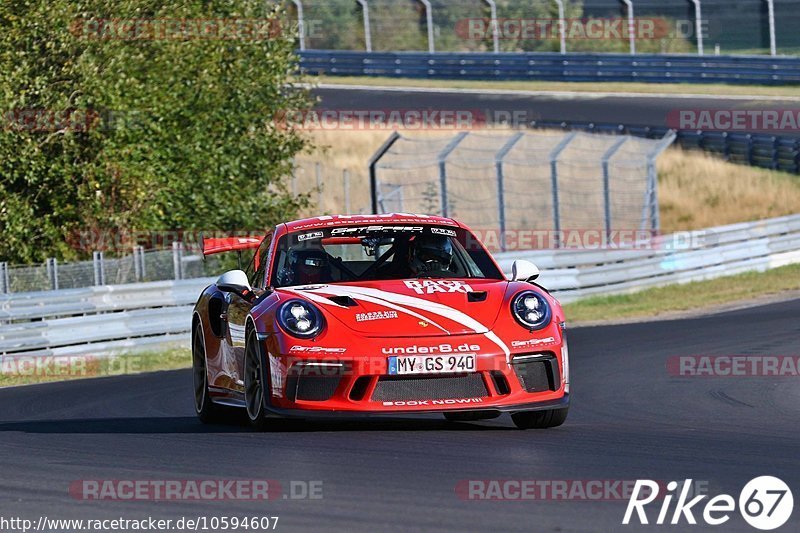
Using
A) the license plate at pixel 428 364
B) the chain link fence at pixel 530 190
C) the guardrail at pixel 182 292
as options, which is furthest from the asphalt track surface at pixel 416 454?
the chain link fence at pixel 530 190

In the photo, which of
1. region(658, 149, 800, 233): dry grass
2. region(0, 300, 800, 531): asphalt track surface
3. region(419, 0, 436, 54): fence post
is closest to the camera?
region(0, 300, 800, 531): asphalt track surface

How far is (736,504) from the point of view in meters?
5.66

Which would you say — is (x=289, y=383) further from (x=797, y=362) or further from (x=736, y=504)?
(x=797, y=362)

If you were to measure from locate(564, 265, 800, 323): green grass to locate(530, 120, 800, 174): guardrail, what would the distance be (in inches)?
371

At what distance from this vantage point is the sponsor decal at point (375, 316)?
8203 mm

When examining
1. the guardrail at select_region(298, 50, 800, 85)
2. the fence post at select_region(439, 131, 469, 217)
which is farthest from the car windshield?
the guardrail at select_region(298, 50, 800, 85)

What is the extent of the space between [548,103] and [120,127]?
816 inches

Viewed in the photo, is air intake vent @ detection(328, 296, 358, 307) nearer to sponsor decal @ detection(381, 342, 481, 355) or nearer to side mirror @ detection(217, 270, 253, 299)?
sponsor decal @ detection(381, 342, 481, 355)

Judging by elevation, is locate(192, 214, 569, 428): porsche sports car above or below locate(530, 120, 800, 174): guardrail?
above

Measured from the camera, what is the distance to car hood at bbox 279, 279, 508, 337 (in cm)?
815

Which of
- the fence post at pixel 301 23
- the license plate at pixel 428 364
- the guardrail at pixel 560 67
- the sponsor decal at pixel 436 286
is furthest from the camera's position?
the fence post at pixel 301 23

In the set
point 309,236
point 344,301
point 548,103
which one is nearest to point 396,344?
point 344,301

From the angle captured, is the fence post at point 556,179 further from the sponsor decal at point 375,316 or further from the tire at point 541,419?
the sponsor decal at point 375,316

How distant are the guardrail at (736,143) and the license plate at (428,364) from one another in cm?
2629
